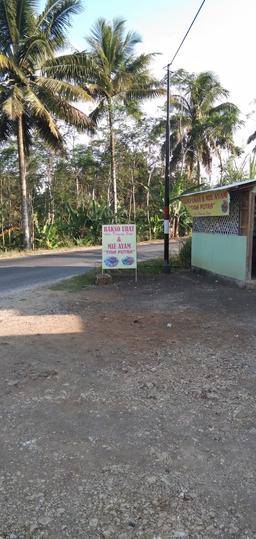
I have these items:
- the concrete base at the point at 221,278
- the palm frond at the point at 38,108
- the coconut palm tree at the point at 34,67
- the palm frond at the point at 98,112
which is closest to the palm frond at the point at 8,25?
the coconut palm tree at the point at 34,67

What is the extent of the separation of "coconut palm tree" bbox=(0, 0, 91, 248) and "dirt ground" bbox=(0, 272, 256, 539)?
575 inches

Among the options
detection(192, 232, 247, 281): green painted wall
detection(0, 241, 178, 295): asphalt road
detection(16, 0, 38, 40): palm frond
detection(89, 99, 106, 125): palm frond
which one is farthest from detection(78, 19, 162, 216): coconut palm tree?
detection(192, 232, 247, 281): green painted wall

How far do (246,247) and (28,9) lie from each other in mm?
15884

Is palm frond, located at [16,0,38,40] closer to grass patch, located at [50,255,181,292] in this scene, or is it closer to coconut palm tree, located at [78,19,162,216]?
coconut palm tree, located at [78,19,162,216]

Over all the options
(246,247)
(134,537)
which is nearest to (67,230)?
(246,247)

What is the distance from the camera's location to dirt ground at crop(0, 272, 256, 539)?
7.91 feet

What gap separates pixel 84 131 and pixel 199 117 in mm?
13591

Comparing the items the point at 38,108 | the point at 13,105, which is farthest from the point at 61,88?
the point at 13,105

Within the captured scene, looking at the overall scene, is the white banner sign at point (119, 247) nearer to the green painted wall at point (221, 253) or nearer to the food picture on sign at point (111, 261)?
the food picture on sign at point (111, 261)

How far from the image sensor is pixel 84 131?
73.4ft

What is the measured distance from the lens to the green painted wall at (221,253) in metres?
9.57

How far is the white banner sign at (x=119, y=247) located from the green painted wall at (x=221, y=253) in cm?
203

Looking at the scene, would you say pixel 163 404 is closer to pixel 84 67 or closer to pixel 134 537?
pixel 134 537

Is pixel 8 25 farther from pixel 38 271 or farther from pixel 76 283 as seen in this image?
pixel 76 283
